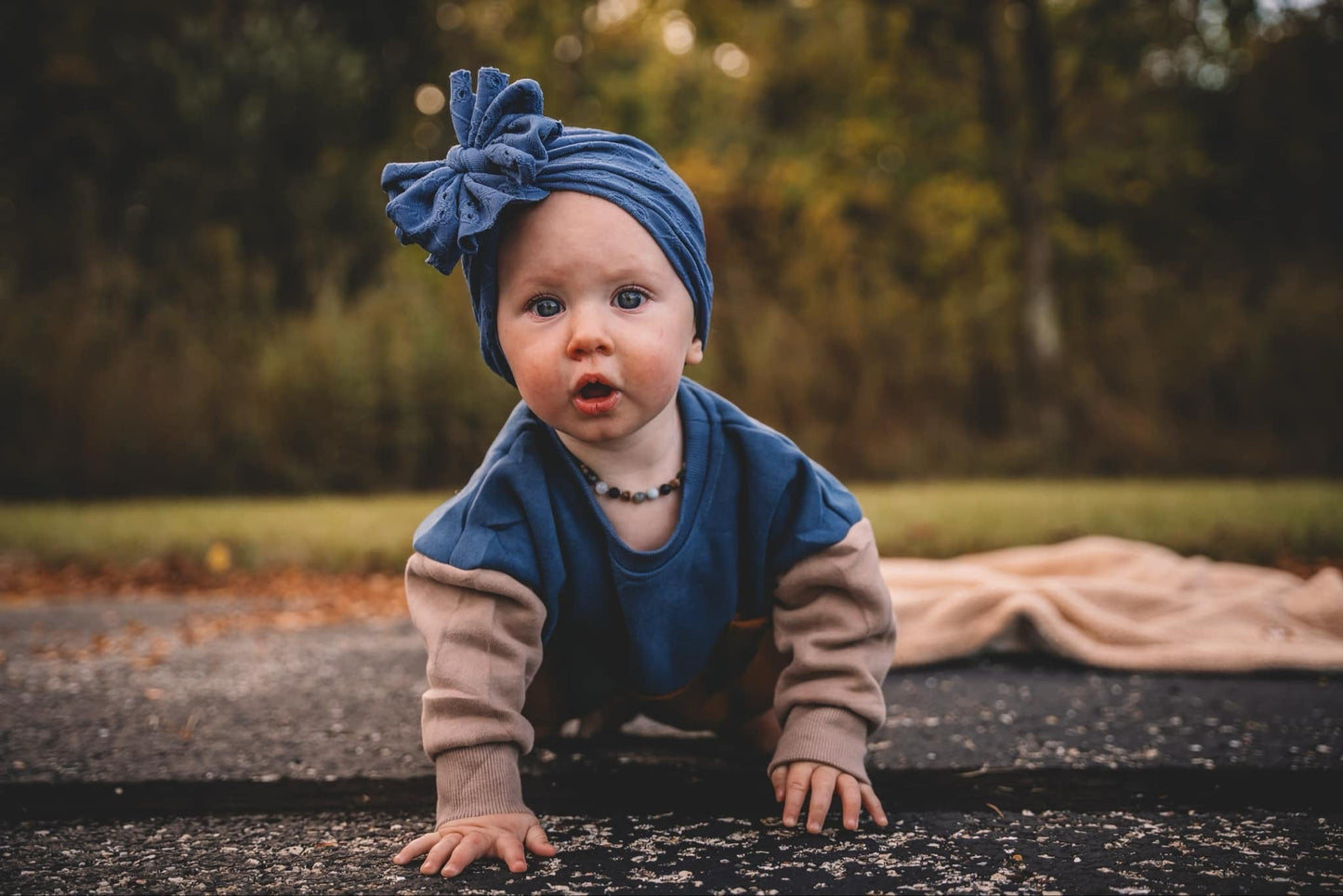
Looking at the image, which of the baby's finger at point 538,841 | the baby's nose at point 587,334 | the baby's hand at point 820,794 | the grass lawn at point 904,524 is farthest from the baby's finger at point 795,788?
the grass lawn at point 904,524

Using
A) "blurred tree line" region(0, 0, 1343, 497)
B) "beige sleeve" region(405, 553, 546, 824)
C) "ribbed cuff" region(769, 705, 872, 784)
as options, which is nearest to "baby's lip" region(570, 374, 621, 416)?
"beige sleeve" region(405, 553, 546, 824)

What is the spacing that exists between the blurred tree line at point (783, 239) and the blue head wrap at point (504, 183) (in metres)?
5.33

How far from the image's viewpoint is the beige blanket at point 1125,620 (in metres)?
2.33

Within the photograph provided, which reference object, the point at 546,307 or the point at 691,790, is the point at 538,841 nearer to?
the point at 691,790

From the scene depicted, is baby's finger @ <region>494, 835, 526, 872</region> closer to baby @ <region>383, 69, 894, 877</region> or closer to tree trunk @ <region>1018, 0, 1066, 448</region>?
baby @ <region>383, 69, 894, 877</region>

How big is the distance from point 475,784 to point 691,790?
39 cm

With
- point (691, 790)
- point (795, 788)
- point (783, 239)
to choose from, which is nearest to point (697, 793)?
point (691, 790)

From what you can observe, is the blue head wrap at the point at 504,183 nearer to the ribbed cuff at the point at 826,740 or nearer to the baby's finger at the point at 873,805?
the ribbed cuff at the point at 826,740

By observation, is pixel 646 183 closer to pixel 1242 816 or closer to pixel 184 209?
pixel 1242 816

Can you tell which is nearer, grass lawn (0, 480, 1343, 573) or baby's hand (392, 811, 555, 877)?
baby's hand (392, 811, 555, 877)

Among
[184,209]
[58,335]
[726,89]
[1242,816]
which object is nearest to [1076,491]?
[1242,816]

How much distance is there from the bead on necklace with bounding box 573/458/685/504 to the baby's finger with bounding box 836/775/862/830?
483 millimetres

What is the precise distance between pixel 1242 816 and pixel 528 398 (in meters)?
1.14

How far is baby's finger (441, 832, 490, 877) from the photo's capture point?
49.4 inches
